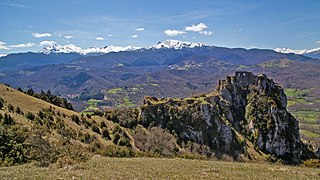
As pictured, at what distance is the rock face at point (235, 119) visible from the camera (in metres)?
93.9

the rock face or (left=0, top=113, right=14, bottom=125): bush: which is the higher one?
(left=0, top=113, right=14, bottom=125): bush

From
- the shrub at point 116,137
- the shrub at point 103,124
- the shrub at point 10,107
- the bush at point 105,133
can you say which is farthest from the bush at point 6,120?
the shrub at point 103,124

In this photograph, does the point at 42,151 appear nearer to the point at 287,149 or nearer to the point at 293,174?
the point at 293,174

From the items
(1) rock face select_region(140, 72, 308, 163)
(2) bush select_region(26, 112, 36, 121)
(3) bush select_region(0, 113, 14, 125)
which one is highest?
(3) bush select_region(0, 113, 14, 125)

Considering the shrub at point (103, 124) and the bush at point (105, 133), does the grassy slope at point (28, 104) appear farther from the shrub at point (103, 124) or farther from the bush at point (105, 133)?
the shrub at point (103, 124)

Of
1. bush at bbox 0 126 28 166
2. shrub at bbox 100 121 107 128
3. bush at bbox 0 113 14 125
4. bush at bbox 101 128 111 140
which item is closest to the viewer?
bush at bbox 0 126 28 166

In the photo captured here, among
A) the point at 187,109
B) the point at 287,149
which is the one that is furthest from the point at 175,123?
the point at 287,149

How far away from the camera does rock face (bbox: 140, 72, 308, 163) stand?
9388 cm

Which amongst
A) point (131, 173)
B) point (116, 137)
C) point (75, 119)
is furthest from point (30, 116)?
point (131, 173)

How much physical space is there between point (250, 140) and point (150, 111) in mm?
39241

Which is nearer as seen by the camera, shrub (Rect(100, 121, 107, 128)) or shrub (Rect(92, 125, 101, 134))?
Result: shrub (Rect(92, 125, 101, 134))

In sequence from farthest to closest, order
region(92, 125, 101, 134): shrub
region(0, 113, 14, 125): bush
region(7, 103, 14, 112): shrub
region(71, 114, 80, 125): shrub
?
region(71, 114, 80, 125): shrub
region(92, 125, 101, 134): shrub
region(7, 103, 14, 112): shrub
region(0, 113, 14, 125): bush

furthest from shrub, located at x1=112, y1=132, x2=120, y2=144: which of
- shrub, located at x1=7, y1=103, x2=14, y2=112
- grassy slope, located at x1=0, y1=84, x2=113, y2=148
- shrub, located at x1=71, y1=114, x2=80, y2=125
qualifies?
shrub, located at x1=7, y1=103, x2=14, y2=112

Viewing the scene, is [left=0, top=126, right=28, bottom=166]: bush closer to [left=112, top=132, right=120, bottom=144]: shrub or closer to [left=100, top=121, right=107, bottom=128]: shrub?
[left=112, top=132, right=120, bottom=144]: shrub
